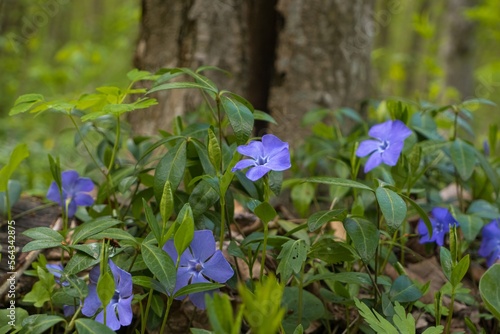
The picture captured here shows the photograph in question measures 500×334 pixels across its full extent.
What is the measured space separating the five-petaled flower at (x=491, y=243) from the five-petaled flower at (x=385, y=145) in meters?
0.37

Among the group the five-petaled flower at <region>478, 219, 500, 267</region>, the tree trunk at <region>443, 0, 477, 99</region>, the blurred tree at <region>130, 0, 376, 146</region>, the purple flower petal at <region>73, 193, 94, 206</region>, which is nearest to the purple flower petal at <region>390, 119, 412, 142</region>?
the five-petaled flower at <region>478, 219, 500, 267</region>

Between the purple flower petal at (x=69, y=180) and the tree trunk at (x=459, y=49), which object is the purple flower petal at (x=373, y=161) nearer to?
the purple flower petal at (x=69, y=180)

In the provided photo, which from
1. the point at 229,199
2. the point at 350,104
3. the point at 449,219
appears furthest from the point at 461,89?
the point at 229,199

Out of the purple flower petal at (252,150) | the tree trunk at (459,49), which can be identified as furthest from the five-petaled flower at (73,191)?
the tree trunk at (459,49)

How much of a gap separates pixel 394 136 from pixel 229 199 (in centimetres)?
46

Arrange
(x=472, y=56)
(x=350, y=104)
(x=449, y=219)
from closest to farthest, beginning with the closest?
(x=449, y=219)
(x=350, y=104)
(x=472, y=56)

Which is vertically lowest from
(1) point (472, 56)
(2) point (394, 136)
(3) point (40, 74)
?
(3) point (40, 74)

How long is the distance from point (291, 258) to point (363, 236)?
0.54 feet

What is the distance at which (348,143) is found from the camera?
1.99m

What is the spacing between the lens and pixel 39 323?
3.64 ft

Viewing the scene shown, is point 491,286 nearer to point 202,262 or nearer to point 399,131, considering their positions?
point 399,131

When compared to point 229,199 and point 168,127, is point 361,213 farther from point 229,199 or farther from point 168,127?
point 168,127

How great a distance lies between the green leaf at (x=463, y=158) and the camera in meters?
1.68

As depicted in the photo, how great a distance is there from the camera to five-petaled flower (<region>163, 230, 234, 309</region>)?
3.94 ft
